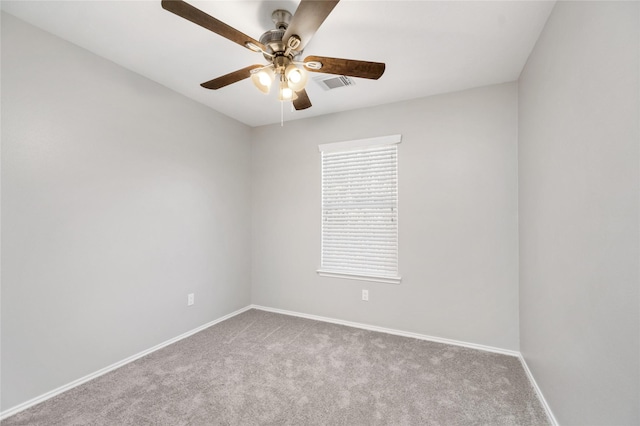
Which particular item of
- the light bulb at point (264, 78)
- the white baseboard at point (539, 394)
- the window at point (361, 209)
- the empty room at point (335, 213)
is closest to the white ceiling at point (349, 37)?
the empty room at point (335, 213)

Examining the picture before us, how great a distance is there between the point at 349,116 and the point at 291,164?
98cm

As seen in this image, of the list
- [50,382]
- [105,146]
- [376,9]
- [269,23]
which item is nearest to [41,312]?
[50,382]

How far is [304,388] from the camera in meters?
2.04

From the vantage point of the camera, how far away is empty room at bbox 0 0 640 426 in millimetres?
1350

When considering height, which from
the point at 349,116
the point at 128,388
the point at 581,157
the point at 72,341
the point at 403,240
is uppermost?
the point at 349,116

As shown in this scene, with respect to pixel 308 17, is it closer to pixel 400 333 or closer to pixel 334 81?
pixel 334 81

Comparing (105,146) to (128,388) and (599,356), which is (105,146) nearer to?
(128,388)

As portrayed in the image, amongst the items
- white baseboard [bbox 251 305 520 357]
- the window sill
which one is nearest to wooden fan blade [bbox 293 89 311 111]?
the window sill

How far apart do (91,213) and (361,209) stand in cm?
258

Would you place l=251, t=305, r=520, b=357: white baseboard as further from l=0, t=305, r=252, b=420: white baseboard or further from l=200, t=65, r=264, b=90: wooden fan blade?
l=200, t=65, r=264, b=90: wooden fan blade

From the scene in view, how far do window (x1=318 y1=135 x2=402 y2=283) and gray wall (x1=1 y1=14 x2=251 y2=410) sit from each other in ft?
4.79

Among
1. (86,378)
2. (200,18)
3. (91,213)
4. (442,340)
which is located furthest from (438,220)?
(86,378)

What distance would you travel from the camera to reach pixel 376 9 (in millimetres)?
1696

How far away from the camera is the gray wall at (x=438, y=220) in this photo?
2596 millimetres
